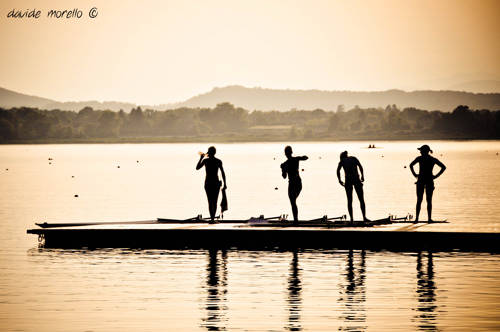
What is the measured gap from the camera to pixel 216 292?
774 inches

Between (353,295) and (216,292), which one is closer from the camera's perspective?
(353,295)

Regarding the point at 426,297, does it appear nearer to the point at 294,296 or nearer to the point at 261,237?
the point at 294,296

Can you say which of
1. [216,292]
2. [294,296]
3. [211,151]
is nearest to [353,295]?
[294,296]

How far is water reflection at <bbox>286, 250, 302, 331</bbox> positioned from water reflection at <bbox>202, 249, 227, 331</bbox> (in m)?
1.27

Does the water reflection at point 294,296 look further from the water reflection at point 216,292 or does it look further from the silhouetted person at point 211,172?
the silhouetted person at point 211,172

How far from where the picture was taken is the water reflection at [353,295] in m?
16.4

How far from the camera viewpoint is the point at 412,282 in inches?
807

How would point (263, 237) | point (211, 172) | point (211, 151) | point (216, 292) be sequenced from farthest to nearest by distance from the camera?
point (263, 237) < point (211, 172) < point (211, 151) < point (216, 292)

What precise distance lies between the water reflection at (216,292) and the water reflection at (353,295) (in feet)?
7.60

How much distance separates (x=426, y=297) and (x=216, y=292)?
4494 millimetres

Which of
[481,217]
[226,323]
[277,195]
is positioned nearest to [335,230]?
[226,323]

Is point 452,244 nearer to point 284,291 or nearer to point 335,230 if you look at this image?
point 335,230

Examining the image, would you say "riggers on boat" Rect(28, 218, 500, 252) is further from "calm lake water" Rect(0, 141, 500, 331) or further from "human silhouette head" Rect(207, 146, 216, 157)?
"human silhouette head" Rect(207, 146, 216, 157)

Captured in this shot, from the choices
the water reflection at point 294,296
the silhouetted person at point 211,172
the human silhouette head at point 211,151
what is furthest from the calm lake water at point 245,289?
the human silhouette head at point 211,151
